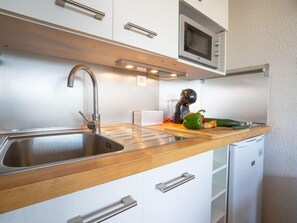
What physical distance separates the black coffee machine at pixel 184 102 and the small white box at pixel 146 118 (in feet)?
0.55

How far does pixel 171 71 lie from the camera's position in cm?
117

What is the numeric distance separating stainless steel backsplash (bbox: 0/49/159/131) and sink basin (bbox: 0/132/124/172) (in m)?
0.12

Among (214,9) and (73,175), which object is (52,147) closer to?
(73,175)

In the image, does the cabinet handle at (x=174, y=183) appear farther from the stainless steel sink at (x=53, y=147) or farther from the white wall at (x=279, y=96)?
the white wall at (x=279, y=96)

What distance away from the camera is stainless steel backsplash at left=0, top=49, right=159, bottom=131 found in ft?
2.46

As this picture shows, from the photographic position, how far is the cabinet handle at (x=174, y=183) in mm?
524

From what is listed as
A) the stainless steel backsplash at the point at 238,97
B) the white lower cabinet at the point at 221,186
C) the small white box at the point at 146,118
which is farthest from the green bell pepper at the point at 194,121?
the stainless steel backsplash at the point at 238,97

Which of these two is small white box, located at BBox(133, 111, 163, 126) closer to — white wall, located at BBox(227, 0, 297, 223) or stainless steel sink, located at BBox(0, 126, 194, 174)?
stainless steel sink, located at BBox(0, 126, 194, 174)

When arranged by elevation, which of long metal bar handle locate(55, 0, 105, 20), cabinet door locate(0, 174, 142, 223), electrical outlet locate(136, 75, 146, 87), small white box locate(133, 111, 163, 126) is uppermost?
long metal bar handle locate(55, 0, 105, 20)

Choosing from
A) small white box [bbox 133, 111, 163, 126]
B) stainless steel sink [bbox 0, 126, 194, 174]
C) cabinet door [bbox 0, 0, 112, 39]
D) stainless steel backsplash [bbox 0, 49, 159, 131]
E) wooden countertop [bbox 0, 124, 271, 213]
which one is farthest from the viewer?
small white box [bbox 133, 111, 163, 126]

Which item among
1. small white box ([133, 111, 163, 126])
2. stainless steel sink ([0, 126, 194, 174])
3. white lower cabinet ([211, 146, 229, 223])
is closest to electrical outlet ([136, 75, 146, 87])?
small white box ([133, 111, 163, 126])

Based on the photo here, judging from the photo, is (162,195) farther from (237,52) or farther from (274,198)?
(237,52)

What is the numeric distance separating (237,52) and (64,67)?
152cm

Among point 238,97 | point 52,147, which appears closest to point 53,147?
point 52,147
